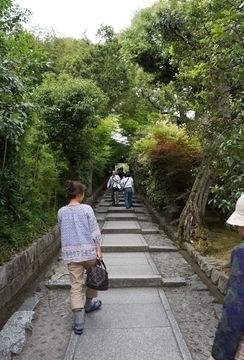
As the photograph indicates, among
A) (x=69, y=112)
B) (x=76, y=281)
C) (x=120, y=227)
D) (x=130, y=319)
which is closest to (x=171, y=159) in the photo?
(x=120, y=227)

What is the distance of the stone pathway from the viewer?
3451 millimetres

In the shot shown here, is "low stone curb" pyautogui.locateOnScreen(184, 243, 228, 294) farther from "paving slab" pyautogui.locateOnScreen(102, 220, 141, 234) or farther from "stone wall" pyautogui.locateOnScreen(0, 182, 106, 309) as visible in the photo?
"stone wall" pyautogui.locateOnScreen(0, 182, 106, 309)

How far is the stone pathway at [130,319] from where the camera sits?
11.3 ft

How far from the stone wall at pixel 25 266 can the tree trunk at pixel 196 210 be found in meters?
3.27

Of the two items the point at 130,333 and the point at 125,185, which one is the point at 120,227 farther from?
the point at 130,333

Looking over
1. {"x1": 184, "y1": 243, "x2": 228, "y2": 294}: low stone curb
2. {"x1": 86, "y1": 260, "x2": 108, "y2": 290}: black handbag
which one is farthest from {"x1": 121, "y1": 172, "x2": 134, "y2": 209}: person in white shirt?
{"x1": 86, "y1": 260, "x2": 108, "y2": 290}: black handbag

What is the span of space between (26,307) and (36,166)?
4.49 metres

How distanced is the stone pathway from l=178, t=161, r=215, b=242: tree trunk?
3.38 feet

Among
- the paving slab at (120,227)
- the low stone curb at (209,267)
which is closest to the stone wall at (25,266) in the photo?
the paving slab at (120,227)

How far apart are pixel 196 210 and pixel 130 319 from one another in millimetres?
4297

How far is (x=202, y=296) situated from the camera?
511 centimetres

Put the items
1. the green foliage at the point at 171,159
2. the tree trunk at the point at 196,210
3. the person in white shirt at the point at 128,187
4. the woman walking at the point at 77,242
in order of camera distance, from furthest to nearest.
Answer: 1. the person in white shirt at the point at 128,187
2. the green foliage at the point at 171,159
3. the tree trunk at the point at 196,210
4. the woman walking at the point at 77,242

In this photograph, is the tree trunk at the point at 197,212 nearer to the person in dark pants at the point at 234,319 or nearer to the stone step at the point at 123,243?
the stone step at the point at 123,243

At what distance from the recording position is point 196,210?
26.4 ft
